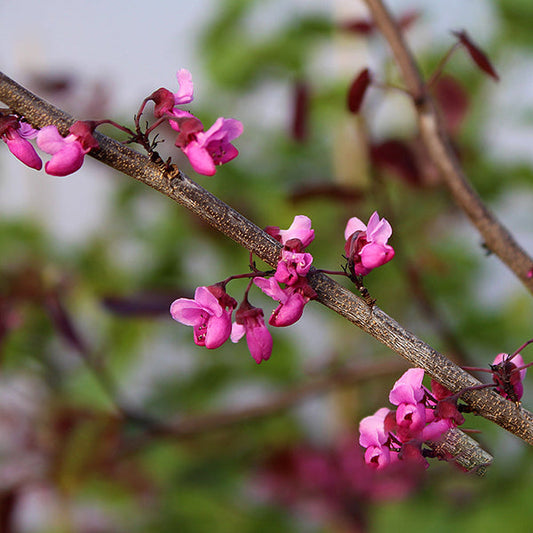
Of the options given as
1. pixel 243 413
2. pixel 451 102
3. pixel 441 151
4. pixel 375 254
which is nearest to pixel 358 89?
pixel 441 151

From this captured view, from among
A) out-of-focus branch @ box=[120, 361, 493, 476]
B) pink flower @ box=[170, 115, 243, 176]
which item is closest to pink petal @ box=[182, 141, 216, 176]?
pink flower @ box=[170, 115, 243, 176]

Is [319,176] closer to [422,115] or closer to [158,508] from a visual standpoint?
[158,508]

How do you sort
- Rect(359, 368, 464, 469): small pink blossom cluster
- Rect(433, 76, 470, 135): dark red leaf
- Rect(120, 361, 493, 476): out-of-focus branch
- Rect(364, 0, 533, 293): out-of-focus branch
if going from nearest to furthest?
Rect(359, 368, 464, 469): small pink blossom cluster → Rect(364, 0, 533, 293): out-of-focus branch → Rect(120, 361, 493, 476): out-of-focus branch → Rect(433, 76, 470, 135): dark red leaf

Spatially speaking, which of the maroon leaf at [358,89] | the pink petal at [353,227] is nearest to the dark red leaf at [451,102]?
the maroon leaf at [358,89]

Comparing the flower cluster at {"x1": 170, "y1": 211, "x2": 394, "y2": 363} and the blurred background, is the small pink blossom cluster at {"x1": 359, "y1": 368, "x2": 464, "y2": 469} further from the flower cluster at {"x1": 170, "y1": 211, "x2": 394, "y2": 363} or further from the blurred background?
the blurred background

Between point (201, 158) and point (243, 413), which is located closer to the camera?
point (201, 158)

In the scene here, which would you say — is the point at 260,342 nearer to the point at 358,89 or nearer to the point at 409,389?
the point at 409,389

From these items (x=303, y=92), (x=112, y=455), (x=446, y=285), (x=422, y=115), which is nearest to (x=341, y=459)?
(x=446, y=285)
